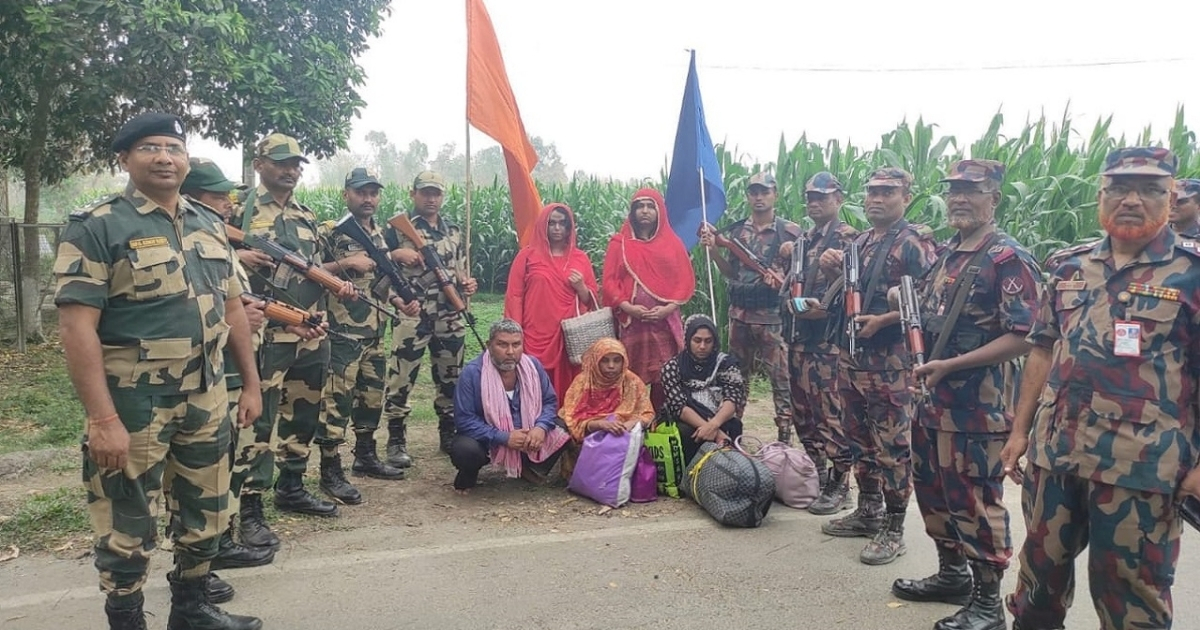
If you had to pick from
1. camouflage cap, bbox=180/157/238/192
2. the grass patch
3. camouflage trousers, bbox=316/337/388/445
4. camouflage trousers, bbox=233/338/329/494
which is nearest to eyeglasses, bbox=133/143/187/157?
camouflage cap, bbox=180/157/238/192

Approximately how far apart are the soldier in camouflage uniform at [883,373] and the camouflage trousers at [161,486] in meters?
2.93

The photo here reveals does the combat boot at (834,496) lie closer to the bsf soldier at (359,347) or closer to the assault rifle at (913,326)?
the assault rifle at (913,326)

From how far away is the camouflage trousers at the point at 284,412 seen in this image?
363 centimetres

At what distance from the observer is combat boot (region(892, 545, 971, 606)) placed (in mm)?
3244

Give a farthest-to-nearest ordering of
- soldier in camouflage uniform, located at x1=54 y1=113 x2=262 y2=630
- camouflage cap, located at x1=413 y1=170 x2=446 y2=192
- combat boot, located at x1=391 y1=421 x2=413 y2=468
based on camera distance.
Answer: camouflage cap, located at x1=413 y1=170 x2=446 y2=192
combat boot, located at x1=391 y1=421 x2=413 y2=468
soldier in camouflage uniform, located at x1=54 y1=113 x2=262 y2=630

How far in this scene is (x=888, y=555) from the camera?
3.68 meters

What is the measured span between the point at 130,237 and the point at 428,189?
3.15 metres

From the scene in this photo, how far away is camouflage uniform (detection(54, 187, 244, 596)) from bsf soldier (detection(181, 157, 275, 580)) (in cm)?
23

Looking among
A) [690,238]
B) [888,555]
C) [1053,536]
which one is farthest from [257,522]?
[690,238]

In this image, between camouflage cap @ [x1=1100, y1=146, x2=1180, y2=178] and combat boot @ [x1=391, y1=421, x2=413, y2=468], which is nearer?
camouflage cap @ [x1=1100, y1=146, x2=1180, y2=178]

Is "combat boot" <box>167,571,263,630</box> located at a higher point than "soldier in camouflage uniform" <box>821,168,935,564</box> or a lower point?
lower

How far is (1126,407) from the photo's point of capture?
2191mm

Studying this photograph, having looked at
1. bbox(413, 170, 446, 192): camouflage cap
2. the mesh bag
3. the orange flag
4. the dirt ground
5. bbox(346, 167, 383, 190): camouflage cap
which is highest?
the orange flag

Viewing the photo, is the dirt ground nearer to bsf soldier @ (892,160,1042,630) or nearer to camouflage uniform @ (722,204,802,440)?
camouflage uniform @ (722,204,802,440)
